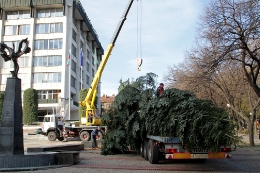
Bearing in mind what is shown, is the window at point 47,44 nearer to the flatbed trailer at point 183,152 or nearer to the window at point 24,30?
the window at point 24,30

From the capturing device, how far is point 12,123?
10.4 meters

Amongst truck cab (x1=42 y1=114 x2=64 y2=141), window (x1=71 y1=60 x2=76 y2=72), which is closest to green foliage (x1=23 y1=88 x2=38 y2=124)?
window (x1=71 y1=60 x2=76 y2=72)

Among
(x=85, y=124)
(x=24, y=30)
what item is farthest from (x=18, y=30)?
(x=85, y=124)

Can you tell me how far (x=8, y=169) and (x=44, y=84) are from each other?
48.2 metres

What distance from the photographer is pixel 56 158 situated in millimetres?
10750

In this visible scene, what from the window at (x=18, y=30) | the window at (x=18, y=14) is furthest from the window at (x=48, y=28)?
the window at (x=18, y=14)

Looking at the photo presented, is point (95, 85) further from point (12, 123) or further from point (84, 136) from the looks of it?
point (12, 123)

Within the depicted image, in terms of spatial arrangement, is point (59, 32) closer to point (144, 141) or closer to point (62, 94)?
point (62, 94)

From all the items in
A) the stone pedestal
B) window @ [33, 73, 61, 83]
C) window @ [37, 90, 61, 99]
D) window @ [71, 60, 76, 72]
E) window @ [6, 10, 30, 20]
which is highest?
window @ [6, 10, 30, 20]

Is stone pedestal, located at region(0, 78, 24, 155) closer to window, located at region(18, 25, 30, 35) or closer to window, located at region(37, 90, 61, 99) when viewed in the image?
window, located at region(37, 90, 61, 99)

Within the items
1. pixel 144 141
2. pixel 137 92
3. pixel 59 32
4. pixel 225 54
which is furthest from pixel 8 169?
pixel 59 32

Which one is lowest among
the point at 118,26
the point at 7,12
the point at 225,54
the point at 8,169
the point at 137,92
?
the point at 8,169

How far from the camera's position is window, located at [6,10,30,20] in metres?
58.6

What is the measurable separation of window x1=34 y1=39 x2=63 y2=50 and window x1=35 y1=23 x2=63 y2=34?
5.90 ft
